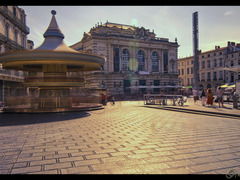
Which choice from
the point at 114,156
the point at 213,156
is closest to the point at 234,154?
the point at 213,156

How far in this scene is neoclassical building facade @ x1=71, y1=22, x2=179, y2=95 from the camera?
150 feet

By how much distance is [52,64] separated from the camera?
18969 mm

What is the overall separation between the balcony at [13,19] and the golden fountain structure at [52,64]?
409 inches

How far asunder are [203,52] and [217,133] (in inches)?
2729

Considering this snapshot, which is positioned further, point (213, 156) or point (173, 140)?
point (173, 140)

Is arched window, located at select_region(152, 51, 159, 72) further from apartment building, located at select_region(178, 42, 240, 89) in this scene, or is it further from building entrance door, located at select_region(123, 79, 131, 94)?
apartment building, located at select_region(178, 42, 240, 89)

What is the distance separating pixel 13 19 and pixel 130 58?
27.9 metres

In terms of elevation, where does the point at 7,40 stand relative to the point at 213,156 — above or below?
above

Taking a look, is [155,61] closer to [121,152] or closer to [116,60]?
[116,60]

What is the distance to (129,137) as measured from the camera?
6980 millimetres

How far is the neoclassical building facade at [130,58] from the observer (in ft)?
150

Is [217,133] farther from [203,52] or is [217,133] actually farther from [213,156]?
[203,52]

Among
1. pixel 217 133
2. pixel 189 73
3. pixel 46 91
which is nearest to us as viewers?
pixel 217 133

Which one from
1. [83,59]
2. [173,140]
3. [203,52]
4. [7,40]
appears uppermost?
[203,52]
